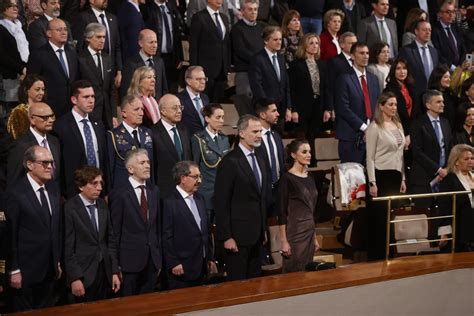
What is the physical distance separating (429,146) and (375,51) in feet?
4.17

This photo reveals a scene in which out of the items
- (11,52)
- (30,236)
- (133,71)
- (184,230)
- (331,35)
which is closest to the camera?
(30,236)

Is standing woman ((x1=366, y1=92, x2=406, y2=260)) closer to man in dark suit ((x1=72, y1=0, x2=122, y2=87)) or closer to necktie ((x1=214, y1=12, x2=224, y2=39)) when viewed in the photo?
necktie ((x1=214, y1=12, x2=224, y2=39))

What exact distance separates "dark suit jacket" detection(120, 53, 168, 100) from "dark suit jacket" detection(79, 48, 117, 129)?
0.42 feet

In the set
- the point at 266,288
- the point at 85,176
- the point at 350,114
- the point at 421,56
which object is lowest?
the point at 266,288

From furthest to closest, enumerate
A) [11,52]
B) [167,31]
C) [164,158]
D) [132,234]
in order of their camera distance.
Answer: [167,31] → [11,52] → [164,158] → [132,234]

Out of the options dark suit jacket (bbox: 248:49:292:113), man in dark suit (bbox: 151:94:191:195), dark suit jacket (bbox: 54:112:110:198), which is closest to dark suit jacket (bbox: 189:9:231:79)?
dark suit jacket (bbox: 248:49:292:113)

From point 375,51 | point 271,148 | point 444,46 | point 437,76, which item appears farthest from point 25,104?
point 444,46

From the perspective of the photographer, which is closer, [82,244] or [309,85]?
[82,244]

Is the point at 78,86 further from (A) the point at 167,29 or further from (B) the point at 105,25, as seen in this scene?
(A) the point at 167,29

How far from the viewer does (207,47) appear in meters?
10.1

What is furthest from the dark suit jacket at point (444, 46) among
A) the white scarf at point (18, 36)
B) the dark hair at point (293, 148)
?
the white scarf at point (18, 36)

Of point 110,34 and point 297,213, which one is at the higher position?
point 110,34

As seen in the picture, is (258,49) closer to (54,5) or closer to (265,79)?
(265,79)

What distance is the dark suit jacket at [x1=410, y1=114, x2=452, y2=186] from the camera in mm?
9633
